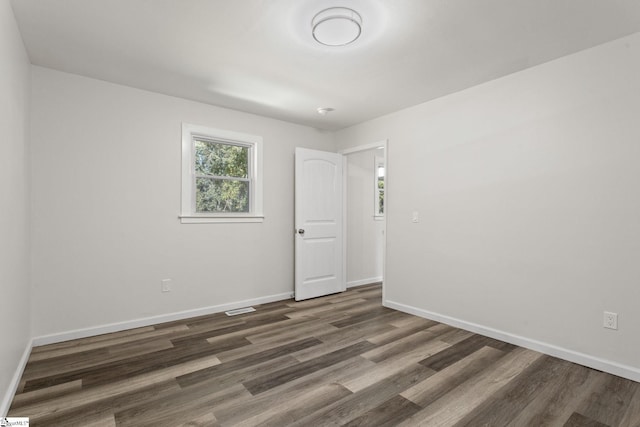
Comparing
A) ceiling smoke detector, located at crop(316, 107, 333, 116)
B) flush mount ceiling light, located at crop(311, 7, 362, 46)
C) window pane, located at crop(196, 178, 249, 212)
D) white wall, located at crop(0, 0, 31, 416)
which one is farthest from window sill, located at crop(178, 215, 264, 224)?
flush mount ceiling light, located at crop(311, 7, 362, 46)

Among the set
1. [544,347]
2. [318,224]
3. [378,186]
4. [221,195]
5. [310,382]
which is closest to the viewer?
[310,382]

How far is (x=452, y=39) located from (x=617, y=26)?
107 cm

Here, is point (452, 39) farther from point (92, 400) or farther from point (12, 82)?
point (92, 400)

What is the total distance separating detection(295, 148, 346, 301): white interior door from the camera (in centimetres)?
446

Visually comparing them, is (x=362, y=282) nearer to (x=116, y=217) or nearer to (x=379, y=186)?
(x=379, y=186)

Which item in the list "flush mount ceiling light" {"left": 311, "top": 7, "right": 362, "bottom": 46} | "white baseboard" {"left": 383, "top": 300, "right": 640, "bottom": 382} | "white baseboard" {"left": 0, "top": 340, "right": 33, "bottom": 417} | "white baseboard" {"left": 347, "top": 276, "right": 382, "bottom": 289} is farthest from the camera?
"white baseboard" {"left": 347, "top": 276, "right": 382, "bottom": 289}

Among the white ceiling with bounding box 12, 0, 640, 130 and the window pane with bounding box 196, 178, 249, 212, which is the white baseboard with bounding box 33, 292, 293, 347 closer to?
the window pane with bounding box 196, 178, 249, 212

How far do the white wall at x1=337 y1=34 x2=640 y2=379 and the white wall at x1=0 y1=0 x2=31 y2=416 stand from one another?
3.53 meters

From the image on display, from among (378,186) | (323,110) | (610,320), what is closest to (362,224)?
(378,186)

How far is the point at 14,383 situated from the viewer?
212 cm

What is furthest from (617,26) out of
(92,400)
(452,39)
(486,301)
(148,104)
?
(92,400)

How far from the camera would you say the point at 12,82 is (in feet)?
6.97

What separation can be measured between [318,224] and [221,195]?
4.54 feet

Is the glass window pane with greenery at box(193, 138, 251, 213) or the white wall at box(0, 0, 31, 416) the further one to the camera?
the glass window pane with greenery at box(193, 138, 251, 213)
